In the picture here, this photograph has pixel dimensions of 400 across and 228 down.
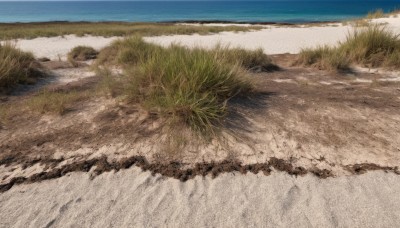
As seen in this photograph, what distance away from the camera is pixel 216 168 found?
2777mm

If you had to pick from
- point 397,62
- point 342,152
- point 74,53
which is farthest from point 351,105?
point 74,53

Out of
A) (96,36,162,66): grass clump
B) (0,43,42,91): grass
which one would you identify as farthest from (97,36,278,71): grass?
(0,43,42,91): grass

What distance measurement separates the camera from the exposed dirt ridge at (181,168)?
270 cm

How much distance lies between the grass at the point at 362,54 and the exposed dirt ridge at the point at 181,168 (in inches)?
148

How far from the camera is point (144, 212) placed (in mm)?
2283

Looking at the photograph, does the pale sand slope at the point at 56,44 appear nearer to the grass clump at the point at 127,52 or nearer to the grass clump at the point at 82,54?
the grass clump at the point at 82,54

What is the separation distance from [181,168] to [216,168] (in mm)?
312

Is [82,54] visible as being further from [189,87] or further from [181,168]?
[181,168]

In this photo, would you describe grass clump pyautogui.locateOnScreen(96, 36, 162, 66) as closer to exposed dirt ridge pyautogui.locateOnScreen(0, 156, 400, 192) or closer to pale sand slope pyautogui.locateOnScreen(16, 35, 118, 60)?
pale sand slope pyautogui.locateOnScreen(16, 35, 118, 60)

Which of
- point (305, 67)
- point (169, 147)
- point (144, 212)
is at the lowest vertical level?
point (144, 212)

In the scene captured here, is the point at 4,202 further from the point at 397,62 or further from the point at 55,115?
the point at 397,62

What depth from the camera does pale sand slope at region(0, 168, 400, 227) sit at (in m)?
2.20

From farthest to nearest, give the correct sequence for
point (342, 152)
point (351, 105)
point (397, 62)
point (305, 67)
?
point (305, 67), point (397, 62), point (351, 105), point (342, 152)

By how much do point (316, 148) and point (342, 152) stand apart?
9.4 inches
